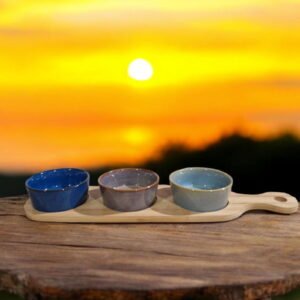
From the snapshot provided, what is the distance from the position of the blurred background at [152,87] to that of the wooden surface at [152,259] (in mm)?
399

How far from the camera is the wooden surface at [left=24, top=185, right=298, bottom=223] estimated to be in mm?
1058

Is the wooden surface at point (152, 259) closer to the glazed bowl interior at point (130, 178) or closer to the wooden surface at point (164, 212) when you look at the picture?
the wooden surface at point (164, 212)

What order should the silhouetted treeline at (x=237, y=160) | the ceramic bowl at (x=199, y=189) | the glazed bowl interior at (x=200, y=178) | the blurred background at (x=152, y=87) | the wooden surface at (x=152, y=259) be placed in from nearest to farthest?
the wooden surface at (x=152, y=259), the ceramic bowl at (x=199, y=189), the glazed bowl interior at (x=200, y=178), the blurred background at (x=152, y=87), the silhouetted treeline at (x=237, y=160)

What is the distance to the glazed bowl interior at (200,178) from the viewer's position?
1.16 meters

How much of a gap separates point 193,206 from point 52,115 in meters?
0.59

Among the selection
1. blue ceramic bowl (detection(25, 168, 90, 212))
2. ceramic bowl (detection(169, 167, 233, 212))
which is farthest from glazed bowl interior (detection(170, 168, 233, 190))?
blue ceramic bowl (detection(25, 168, 90, 212))

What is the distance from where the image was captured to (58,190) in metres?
1.05

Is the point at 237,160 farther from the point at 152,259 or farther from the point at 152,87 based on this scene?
the point at 152,259

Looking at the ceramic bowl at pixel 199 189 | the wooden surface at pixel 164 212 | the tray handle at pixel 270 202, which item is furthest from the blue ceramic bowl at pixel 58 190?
the tray handle at pixel 270 202

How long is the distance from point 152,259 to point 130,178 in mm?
320

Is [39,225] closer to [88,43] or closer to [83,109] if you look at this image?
[83,109]

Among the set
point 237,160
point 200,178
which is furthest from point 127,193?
point 237,160

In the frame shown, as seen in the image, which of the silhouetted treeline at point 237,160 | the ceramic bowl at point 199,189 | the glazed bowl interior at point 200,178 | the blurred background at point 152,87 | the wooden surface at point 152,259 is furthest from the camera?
the silhouetted treeline at point 237,160

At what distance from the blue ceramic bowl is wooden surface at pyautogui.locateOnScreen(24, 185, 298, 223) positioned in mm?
18
